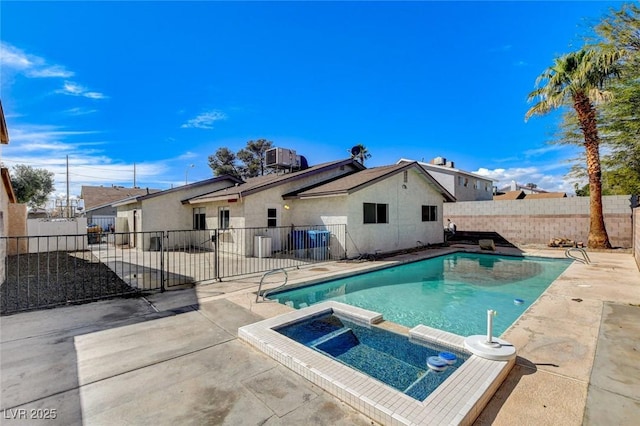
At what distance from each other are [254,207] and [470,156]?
36.4 meters

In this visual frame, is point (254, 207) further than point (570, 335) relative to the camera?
Yes

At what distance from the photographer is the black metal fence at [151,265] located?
6806 millimetres

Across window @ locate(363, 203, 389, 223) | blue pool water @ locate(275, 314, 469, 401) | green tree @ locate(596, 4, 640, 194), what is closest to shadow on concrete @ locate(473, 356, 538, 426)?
blue pool water @ locate(275, 314, 469, 401)

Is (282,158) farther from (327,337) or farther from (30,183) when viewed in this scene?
(30,183)

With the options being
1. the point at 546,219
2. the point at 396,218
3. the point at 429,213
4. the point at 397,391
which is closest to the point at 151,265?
the point at 397,391

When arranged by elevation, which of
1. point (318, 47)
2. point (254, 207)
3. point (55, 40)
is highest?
point (318, 47)

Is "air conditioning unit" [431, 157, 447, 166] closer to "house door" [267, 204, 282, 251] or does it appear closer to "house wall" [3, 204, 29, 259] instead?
"house door" [267, 204, 282, 251]

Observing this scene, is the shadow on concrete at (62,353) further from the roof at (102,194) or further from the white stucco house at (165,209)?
the roof at (102,194)

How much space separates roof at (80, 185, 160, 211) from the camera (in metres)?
31.2

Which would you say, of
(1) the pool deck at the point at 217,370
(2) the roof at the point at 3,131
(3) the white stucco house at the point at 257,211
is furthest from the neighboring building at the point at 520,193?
(2) the roof at the point at 3,131

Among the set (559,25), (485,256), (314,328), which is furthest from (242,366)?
(559,25)

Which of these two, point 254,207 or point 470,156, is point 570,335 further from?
point 470,156

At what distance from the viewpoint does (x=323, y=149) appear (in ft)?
115

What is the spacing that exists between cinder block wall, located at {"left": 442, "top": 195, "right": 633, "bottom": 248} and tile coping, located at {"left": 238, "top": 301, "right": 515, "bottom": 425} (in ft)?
55.3
